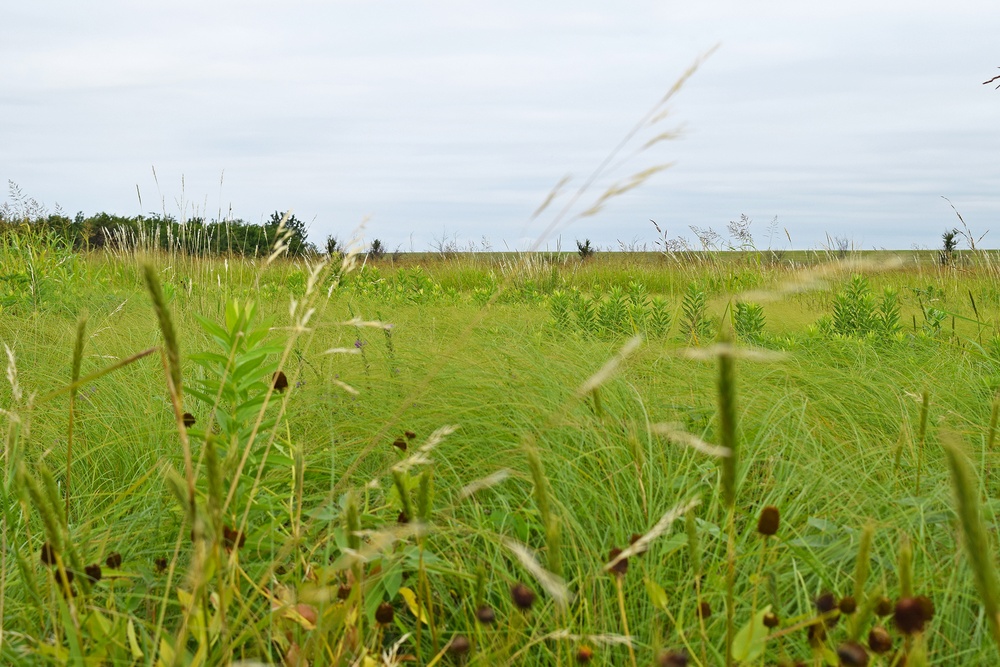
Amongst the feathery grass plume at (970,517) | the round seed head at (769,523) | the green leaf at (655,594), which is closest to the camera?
the feathery grass plume at (970,517)

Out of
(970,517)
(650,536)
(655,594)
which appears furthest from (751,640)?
(970,517)

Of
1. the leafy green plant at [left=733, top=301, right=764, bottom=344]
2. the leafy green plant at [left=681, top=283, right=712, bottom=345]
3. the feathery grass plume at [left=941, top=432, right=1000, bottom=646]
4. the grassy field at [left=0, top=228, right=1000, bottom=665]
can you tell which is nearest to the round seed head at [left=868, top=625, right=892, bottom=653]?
the grassy field at [left=0, top=228, right=1000, bottom=665]

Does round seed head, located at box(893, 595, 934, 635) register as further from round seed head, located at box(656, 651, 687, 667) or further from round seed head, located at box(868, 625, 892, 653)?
round seed head, located at box(656, 651, 687, 667)

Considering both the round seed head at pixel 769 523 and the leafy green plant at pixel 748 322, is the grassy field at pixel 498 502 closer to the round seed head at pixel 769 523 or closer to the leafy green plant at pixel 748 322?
the round seed head at pixel 769 523

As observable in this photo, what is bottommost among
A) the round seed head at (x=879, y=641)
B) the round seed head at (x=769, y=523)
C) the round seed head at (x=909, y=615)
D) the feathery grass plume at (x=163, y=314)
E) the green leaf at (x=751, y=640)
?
the green leaf at (x=751, y=640)

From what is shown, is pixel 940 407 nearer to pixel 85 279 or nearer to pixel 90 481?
pixel 90 481

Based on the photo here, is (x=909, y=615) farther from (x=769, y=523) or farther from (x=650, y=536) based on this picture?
(x=650, y=536)

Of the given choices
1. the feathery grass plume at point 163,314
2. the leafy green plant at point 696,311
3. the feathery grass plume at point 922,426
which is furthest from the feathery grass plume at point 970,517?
the leafy green plant at point 696,311

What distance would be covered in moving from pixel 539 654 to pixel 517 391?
4.44 ft

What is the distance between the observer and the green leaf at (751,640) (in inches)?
49.2

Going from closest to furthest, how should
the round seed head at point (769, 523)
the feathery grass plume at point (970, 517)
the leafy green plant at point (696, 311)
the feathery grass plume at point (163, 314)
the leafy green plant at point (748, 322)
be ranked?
the feathery grass plume at point (970, 517) → the feathery grass plume at point (163, 314) → the round seed head at point (769, 523) → the leafy green plant at point (748, 322) → the leafy green plant at point (696, 311)

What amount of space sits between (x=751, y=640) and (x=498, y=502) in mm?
1201

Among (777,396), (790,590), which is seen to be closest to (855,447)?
(777,396)

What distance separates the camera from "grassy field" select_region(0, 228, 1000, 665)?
1244 millimetres
